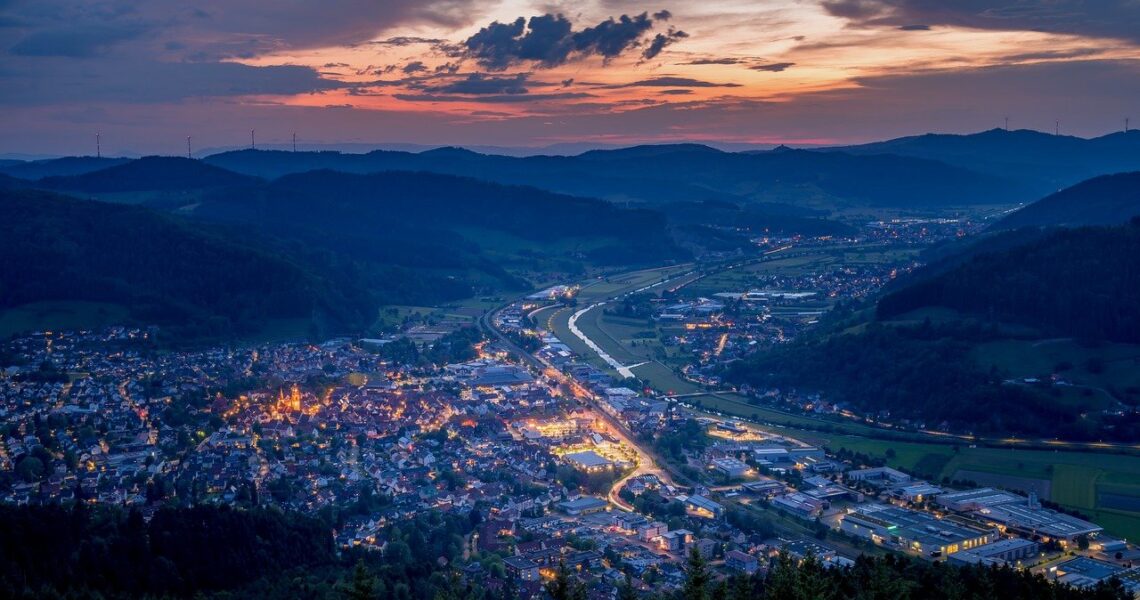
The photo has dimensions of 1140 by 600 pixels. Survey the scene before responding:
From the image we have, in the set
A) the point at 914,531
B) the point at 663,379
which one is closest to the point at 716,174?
the point at 663,379

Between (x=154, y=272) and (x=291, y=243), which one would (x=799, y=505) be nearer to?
(x=154, y=272)

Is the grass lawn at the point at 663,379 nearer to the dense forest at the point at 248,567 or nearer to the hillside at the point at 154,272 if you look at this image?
the hillside at the point at 154,272

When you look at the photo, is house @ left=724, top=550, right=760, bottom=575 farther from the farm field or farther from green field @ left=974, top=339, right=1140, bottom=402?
the farm field

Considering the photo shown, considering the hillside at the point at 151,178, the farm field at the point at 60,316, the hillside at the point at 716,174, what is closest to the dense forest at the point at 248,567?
the farm field at the point at 60,316

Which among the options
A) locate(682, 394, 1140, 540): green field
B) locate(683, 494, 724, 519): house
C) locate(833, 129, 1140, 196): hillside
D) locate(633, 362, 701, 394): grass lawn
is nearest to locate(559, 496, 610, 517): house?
locate(683, 494, 724, 519): house

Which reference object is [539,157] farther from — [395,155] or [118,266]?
[118,266]

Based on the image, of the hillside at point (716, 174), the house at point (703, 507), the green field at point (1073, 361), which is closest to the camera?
the house at point (703, 507)
